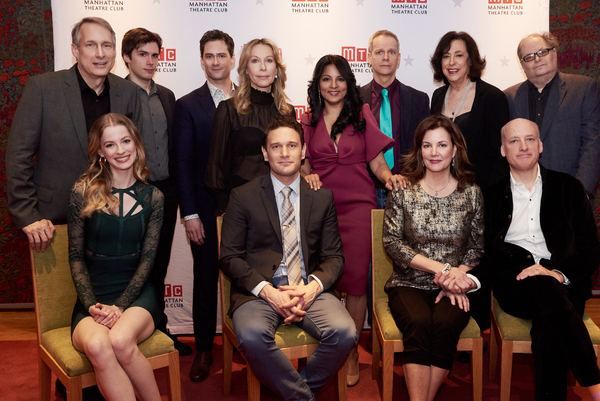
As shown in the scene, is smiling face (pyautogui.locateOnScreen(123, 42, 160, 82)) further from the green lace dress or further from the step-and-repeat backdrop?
the green lace dress

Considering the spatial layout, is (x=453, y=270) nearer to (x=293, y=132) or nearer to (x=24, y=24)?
(x=293, y=132)

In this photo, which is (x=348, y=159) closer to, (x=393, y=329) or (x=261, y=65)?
(x=261, y=65)

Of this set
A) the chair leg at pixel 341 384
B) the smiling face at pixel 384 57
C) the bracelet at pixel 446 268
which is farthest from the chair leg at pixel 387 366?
the smiling face at pixel 384 57

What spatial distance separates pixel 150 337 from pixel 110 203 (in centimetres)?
70

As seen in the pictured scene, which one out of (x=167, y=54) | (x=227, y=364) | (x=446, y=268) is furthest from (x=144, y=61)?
(x=446, y=268)

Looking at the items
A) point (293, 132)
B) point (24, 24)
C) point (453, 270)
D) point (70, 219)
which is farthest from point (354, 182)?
point (24, 24)

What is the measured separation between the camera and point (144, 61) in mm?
3289

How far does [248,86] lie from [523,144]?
1601mm

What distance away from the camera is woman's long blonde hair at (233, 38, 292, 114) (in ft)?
9.75

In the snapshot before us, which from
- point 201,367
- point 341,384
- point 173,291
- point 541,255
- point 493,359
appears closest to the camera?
point 341,384

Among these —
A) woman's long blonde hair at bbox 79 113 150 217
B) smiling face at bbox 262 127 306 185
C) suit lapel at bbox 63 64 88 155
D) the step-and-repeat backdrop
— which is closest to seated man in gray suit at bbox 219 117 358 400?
smiling face at bbox 262 127 306 185

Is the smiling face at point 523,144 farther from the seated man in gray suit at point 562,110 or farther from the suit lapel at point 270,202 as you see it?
the suit lapel at point 270,202

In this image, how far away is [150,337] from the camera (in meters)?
2.43

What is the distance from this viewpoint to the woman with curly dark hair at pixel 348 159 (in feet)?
9.85
